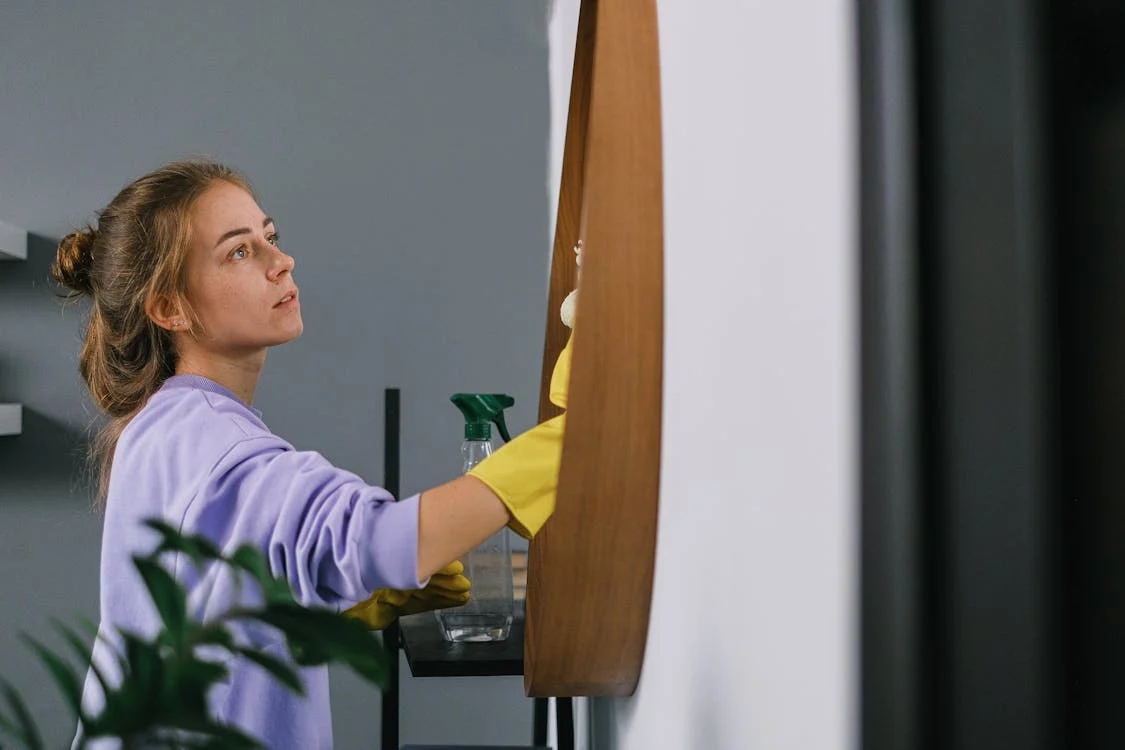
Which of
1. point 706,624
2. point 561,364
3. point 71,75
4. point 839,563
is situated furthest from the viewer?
point 71,75

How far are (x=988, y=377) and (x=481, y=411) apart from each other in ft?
2.92

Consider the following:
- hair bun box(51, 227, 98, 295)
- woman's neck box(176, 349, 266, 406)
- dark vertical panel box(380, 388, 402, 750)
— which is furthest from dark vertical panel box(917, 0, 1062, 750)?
hair bun box(51, 227, 98, 295)

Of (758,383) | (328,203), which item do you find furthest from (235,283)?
(328,203)

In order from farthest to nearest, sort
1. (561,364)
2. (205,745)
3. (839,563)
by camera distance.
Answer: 1. (561,364)
2. (839,563)
3. (205,745)

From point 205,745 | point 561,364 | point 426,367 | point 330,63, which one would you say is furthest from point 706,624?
point 330,63

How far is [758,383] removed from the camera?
513mm

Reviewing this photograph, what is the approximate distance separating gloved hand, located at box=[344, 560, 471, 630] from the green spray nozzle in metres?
0.15

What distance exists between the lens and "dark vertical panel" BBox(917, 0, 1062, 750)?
32 cm

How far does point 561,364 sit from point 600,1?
0.96ft

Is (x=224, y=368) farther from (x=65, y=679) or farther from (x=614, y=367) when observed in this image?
(x=65, y=679)

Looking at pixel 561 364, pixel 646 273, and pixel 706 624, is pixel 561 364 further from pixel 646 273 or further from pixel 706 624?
pixel 706 624

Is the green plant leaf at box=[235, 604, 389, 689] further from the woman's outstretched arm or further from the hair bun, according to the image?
the hair bun

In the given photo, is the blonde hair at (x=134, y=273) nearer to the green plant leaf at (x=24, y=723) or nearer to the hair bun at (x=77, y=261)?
the hair bun at (x=77, y=261)

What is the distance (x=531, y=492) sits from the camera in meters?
0.77
